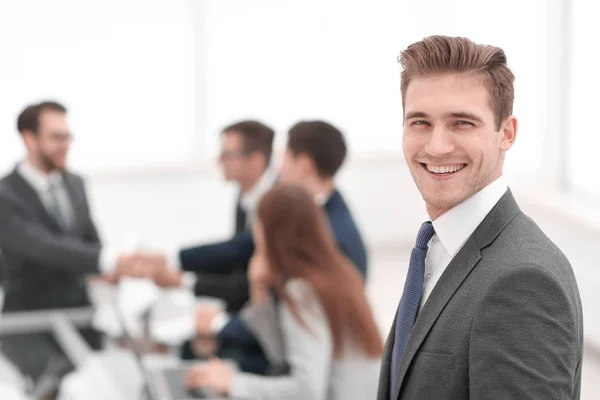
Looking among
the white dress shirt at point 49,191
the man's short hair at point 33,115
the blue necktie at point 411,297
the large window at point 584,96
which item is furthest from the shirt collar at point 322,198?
the large window at point 584,96

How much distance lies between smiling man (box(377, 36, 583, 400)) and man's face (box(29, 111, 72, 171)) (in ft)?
9.52

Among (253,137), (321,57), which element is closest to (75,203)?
(253,137)

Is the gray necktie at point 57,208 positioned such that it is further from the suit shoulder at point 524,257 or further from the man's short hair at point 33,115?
the suit shoulder at point 524,257

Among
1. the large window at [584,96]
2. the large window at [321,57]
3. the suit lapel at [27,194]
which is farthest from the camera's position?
the large window at [321,57]

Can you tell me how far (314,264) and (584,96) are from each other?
10.4 ft

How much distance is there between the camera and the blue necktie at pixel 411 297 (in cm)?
121

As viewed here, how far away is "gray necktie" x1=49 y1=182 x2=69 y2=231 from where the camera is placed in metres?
3.78

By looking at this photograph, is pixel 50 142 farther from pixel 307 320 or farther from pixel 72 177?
pixel 307 320

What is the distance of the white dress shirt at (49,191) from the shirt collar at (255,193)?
56 cm

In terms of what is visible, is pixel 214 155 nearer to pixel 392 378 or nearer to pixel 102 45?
pixel 102 45

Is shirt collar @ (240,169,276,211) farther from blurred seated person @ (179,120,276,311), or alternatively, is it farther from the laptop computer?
the laptop computer

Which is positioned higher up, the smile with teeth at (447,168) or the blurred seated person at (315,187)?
the smile with teeth at (447,168)

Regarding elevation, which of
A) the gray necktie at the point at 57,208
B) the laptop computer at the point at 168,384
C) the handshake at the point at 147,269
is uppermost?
the gray necktie at the point at 57,208

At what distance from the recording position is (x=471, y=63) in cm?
110
